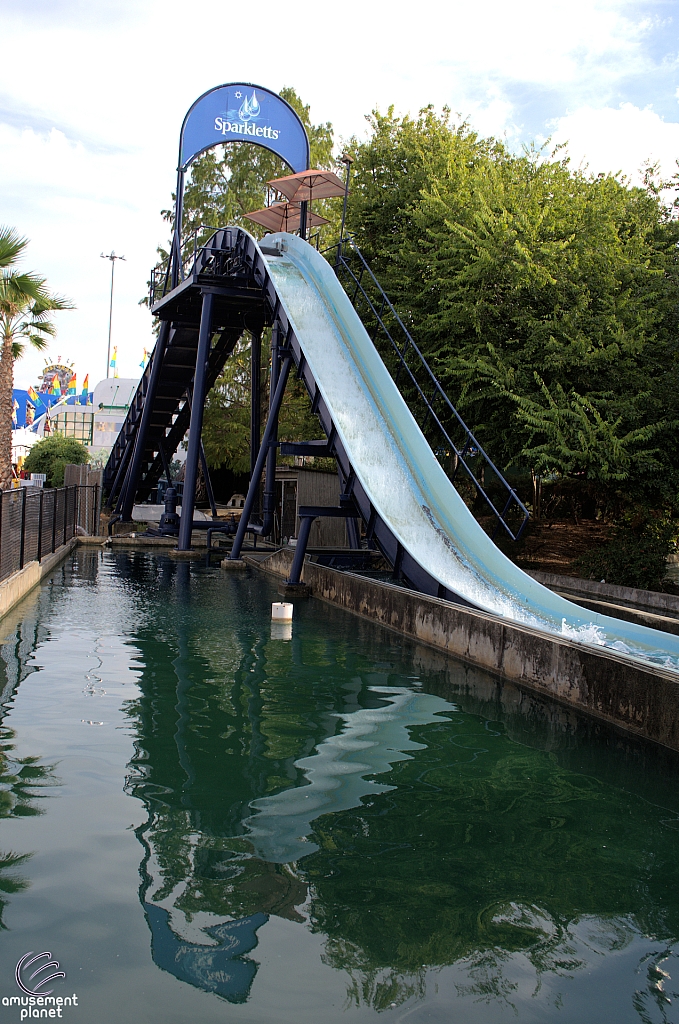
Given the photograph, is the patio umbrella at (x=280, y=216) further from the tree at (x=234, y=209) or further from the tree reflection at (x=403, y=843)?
the tree reflection at (x=403, y=843)

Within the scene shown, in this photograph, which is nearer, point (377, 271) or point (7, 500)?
point (7, 500)

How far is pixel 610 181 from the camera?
64.1 feet

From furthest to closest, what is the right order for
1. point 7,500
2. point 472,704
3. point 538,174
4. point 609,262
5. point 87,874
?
point 538,174 < point 609,262 < point 7,500 < point 472,704 < point 87,874

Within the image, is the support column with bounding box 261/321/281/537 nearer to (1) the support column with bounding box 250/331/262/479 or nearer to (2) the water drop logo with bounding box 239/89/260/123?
(1) the support column with bounding box 250/331/262/479

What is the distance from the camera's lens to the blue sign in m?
20.4

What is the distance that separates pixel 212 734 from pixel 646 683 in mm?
3161

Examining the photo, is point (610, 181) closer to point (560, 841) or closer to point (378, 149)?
point (378, 149)

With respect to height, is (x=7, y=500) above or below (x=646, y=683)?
above

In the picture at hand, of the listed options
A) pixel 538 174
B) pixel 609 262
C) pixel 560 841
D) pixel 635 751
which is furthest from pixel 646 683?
pixel 538 174

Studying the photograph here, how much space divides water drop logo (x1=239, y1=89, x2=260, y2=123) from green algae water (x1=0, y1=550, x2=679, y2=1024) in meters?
16.8

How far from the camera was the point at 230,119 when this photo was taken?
20.5 metres

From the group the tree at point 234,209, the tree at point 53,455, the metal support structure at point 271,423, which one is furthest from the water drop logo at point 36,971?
the tree at point 53,455

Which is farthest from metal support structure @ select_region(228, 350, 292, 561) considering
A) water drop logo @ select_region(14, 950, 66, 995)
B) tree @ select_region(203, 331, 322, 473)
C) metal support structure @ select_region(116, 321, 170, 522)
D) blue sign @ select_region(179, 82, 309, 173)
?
tree @ select_region(203, 331, 322, 473)

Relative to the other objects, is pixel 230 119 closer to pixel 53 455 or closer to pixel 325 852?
pixel 325 852
